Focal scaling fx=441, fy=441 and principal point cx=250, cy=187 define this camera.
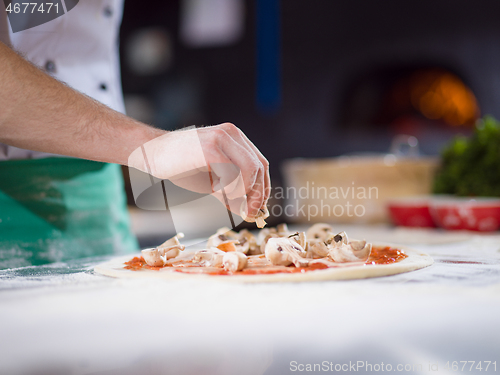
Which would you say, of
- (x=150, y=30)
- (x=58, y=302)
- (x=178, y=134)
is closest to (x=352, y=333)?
(x=58, y=302)

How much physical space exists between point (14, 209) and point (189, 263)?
1.53 feet

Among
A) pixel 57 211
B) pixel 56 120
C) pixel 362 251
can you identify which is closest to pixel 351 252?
pixel 362 251

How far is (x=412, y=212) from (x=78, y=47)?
109 centimetres

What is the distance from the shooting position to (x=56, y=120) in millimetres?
783

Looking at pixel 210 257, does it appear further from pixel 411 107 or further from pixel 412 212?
pixel 411 107

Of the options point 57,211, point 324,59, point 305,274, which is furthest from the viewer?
point 324,59

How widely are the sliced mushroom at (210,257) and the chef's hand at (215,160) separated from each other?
0.33 feet

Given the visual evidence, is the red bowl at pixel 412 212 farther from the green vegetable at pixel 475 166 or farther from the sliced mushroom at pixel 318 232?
the sliced mushroom at pixel 318 232

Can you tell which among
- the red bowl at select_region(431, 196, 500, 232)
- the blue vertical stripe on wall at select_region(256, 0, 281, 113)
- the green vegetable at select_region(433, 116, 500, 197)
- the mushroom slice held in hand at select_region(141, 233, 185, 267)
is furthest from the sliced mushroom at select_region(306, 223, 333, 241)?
the blue vertical stripe on wall at select_region(256, 0, 281, 113)

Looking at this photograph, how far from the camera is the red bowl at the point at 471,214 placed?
122cm

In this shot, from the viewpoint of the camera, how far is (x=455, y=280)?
24.7 inches

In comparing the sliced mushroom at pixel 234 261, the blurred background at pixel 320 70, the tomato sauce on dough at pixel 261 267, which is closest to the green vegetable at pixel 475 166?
the tomato sauce on dough at pixel 261 267

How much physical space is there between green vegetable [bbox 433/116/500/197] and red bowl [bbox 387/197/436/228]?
6.5 inches

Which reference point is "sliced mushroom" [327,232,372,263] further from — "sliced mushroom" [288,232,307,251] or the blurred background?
the blurred background
